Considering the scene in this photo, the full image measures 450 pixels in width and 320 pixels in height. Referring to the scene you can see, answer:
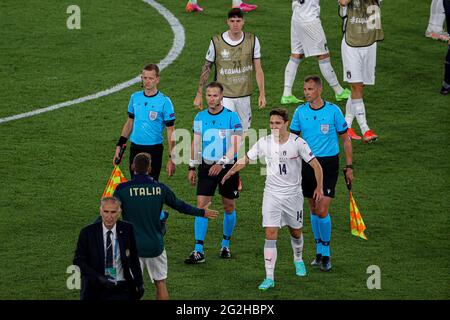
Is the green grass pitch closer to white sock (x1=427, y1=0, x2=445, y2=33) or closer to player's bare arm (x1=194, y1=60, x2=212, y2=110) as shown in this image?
white sock (x1=427, y1=0, x2=445, y2=33)

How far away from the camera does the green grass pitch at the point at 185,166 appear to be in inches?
587

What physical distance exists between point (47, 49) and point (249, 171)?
685 cm

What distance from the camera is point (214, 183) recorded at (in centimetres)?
1559

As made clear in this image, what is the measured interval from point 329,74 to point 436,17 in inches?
175

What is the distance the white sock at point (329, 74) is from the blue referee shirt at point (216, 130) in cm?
579

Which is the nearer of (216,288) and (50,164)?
(216,288)

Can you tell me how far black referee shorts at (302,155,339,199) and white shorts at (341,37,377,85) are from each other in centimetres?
467

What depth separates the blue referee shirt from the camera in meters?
15.5

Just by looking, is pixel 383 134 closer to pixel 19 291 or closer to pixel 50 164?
pixel 50 164

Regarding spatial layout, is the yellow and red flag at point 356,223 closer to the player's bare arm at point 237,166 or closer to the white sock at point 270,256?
the white sock at point 270,256

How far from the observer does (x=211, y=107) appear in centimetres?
1554

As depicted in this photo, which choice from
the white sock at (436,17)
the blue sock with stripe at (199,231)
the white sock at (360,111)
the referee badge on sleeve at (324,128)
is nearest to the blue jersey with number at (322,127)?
the referee badge on sleeve at (324,128)
